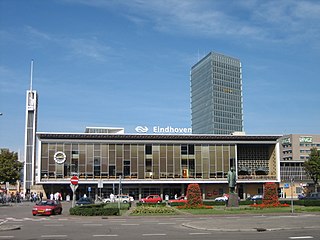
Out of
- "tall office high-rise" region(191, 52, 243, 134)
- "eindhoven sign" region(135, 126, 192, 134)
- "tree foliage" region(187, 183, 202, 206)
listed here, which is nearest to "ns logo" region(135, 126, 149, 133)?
"eindhoven sign" region(135, 126, 192, 134)

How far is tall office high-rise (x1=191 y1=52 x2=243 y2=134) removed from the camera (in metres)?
186

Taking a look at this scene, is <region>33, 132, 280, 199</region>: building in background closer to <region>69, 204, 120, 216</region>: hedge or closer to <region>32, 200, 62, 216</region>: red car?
<region>32, 200, 62, 216</region>: red car

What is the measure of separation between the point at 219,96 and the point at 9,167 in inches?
4876

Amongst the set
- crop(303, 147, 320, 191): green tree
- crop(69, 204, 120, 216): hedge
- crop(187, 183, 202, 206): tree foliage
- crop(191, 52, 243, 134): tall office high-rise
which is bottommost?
crop(69, 204, 120, 216): hedge

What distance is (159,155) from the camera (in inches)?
3278

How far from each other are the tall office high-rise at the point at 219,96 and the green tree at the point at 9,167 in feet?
374

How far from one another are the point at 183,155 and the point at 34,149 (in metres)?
49.5

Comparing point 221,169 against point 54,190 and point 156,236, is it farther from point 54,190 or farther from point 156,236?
point 156,236

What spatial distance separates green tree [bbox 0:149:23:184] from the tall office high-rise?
114121mm

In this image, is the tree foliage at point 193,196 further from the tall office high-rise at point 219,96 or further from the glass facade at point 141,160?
the tall office high-rise at point 219,96

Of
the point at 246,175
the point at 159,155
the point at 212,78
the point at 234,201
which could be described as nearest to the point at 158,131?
the point at 159,155

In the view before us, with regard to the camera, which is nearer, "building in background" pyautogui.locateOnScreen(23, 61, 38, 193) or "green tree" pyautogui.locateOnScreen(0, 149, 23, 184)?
"green tree" pyautogui.locateOnScreen(0, 149, 23, 184)

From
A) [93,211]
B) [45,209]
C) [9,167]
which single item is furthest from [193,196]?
[9,167]

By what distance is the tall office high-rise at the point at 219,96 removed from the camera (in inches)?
7333
